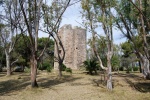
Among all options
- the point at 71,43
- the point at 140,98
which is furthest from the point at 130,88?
the point at 71,43

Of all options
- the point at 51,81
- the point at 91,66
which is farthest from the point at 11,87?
the point at 91,66

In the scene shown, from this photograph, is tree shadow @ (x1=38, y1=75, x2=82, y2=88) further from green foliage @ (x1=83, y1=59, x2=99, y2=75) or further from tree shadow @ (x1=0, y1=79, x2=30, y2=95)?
green foliage @ (x1=83, y1=59, x2=99, y2=75)

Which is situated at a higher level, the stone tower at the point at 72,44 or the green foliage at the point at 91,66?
the stone tower at the point at 72,44

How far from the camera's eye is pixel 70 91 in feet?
41.1

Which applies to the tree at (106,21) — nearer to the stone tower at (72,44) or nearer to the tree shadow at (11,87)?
the tree shadow at (11,87)

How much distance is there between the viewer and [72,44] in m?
27.6

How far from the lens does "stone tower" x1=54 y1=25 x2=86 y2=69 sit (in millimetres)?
27453

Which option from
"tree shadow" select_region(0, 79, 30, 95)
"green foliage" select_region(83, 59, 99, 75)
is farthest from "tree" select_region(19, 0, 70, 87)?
"green foliage" select_region(83, 59, 99, 75)

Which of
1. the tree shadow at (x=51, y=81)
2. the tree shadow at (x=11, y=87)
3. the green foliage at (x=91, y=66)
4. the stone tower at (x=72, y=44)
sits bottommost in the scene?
the tree shadow at (x=11, y=87)

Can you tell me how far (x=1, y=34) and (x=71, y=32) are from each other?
8236 mm

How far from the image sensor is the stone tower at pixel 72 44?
90.1ft

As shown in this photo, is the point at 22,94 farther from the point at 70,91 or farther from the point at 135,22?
the point at 135,22

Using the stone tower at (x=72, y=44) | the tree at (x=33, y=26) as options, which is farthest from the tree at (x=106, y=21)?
the stone tower at (x=72, y=44)

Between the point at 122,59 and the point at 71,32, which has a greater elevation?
the point at 71,32
